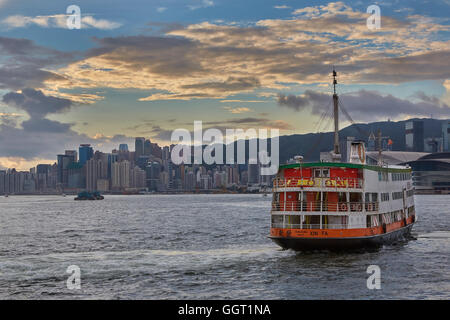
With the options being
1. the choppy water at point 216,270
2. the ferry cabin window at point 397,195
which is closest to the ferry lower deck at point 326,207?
the choppy water at point 216,270

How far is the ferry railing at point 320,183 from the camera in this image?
4242 cm

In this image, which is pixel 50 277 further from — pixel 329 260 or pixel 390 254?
pixel 390 254

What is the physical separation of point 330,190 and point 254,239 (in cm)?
1832

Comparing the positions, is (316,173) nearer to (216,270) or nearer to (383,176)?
(383,176)

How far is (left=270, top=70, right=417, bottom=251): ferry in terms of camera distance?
137ft

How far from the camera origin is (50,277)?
36188 millimetres

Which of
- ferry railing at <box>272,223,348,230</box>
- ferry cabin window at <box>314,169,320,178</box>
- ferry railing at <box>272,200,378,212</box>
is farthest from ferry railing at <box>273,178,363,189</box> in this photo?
ferry railing at <box>272,223,348,230</box>

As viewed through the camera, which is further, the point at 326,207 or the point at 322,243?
the point at 326,207

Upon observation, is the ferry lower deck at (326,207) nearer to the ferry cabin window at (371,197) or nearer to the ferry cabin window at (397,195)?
the ferry cabin window at (371,197)

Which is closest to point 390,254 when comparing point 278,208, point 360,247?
point 360,247

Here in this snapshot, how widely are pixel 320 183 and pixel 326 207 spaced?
6.33ft

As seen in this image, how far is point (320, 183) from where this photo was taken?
140ft

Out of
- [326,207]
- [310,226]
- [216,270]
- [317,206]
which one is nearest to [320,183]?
[317,206]

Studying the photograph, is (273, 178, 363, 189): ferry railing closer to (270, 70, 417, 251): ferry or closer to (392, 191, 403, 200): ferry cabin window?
(270, 70, 417, 251): ferry
